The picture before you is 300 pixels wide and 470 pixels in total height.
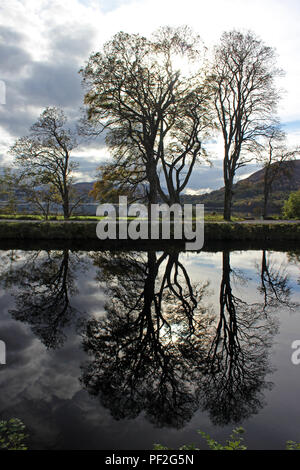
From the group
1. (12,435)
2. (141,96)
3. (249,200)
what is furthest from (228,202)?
(249,200)

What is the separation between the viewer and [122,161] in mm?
25859

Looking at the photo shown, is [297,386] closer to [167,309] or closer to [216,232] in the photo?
[167,309]

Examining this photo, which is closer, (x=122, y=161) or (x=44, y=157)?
(x=122, y=161)

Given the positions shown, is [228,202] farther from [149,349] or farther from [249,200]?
[249,200]

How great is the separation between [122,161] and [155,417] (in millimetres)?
24088

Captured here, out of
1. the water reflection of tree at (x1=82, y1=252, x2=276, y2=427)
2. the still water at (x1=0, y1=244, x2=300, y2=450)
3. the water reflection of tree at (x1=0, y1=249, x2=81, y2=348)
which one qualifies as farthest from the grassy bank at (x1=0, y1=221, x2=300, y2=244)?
the water reflection of tree at (x1=82, y1=252, x2=276, y2=427)

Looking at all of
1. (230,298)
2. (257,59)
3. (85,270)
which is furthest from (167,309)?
(257,59)

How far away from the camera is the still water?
11.4 ft

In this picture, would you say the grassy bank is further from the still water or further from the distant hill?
the distant hill

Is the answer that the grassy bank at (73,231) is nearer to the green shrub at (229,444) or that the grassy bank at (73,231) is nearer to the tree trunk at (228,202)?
the tree trunk at (228,202)

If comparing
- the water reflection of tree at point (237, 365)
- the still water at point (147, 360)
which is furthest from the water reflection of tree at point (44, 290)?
the water reflection of tree at point (237, 365)

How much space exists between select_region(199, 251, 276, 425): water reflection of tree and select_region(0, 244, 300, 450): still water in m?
0.02

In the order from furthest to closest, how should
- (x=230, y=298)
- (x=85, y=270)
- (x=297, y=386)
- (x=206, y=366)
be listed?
(x=85, y=270) → (x=230, y=298) → (x=206, y=366) → (x=297, y=386)

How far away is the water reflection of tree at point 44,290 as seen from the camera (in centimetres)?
627
